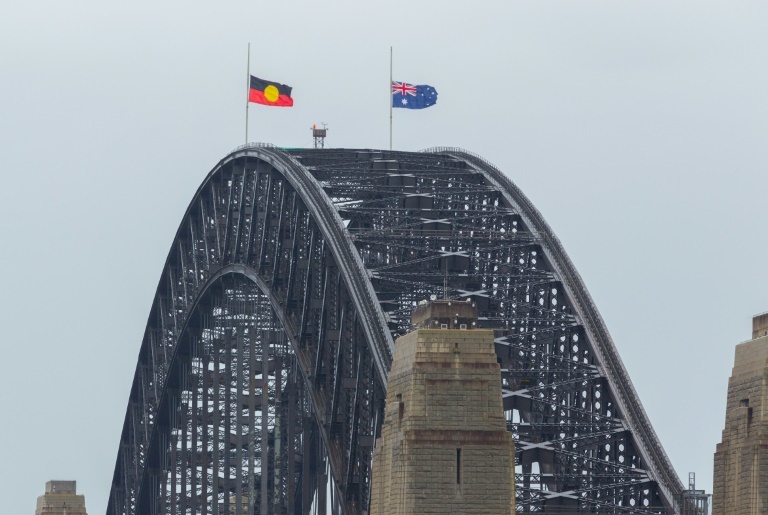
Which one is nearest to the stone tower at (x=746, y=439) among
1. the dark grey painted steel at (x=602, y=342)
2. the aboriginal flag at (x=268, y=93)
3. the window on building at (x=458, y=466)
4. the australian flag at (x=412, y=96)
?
the window on building at (x=458, y=466)

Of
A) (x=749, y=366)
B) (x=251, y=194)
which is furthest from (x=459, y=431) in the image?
(x=251, y=194)

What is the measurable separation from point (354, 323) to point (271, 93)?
1048 inches

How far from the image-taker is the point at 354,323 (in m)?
132

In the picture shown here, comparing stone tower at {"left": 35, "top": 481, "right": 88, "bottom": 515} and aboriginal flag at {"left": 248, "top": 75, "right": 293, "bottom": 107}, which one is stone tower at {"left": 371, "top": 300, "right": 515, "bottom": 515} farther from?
aboriginal flag at {"left": 248, "top": 75, "right": 293, "bottom": 107}

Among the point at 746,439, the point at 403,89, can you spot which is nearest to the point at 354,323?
the point at 403,89

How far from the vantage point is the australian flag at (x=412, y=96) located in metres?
151

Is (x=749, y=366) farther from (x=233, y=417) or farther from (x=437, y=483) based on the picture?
(x=233, y=417)

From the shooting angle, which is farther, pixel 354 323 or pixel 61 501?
pixel 354 323

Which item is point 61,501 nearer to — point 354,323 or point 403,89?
point 354,323

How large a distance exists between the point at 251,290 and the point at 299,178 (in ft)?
65.7

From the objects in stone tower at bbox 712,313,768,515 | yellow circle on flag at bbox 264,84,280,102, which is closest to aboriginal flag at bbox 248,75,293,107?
yellow circle on flag at bbox 264,84,280,102

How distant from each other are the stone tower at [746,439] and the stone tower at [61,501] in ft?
152

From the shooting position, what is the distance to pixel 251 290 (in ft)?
529

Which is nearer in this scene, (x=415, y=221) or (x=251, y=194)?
(x=415, y=221)
